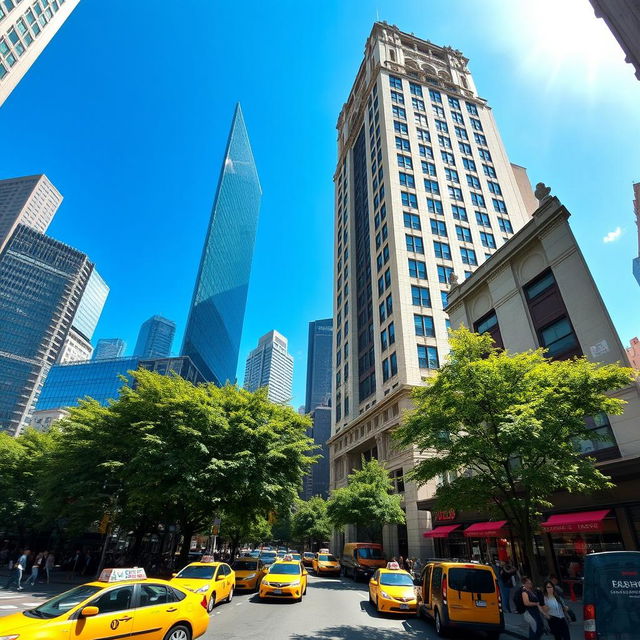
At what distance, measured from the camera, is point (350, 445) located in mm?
50844

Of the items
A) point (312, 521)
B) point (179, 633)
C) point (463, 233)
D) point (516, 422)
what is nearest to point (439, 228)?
point (463, 233)

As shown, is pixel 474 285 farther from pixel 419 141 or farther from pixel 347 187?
pixel 347 187

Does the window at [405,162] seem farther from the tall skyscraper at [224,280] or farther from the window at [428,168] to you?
the tall skyscraper at [224,280]

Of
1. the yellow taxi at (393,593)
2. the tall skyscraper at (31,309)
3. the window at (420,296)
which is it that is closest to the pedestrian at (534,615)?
the yellow taxi at (393,593)

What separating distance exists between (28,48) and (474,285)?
2918 inches

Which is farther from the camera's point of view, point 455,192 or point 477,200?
point 477,200

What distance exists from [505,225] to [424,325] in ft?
76.0

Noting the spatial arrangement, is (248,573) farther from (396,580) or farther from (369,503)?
(369,503)

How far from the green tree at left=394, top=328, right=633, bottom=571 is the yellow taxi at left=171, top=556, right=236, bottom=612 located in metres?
8.15

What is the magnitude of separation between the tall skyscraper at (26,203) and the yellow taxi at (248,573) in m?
191

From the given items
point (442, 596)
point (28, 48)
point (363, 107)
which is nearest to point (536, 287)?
point (442, 596)

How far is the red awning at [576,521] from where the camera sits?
15.6 meters

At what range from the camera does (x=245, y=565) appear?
19.4 m

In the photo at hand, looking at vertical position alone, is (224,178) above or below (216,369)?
above
